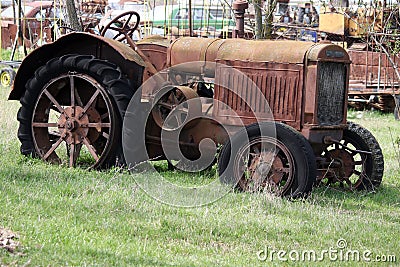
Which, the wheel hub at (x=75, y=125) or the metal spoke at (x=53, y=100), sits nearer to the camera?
the wheel hub at (x=75, y=125)

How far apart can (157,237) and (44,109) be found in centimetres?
355

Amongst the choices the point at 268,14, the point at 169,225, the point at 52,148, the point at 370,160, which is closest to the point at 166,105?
the point at 52,148

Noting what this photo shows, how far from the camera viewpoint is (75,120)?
337 inches

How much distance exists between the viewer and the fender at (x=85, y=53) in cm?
851

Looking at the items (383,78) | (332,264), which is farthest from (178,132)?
(383,78)

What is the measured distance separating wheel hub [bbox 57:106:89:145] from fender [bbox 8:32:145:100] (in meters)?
0.67

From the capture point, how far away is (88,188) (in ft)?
24.4

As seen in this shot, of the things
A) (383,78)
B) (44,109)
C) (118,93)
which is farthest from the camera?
(383,78)

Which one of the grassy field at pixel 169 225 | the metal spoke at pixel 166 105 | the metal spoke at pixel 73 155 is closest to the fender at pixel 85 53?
the metal spoke at pixel 166 105

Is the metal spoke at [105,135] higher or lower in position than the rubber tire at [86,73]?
lower

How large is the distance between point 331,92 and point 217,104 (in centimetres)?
119

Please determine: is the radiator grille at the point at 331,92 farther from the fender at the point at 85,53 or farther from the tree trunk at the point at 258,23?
the tree trunk at the point at 258,23

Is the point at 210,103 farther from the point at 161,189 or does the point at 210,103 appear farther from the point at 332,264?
the point at 332,264

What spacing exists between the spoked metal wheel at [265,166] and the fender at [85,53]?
162 centimetres
